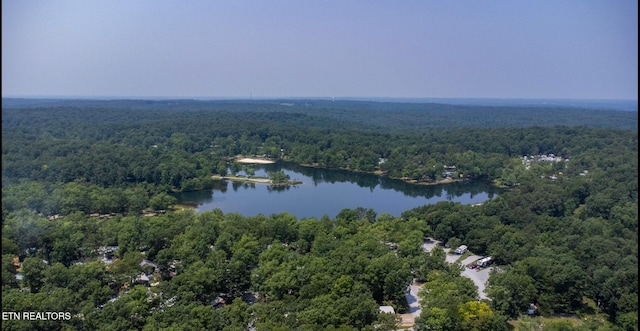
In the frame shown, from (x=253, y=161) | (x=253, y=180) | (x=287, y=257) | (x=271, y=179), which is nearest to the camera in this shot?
(x=287, y=257)

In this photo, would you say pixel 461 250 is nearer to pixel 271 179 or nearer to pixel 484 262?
pixel 484 262

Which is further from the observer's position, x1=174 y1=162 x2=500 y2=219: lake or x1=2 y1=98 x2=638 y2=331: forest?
x1=174 y1=162 x2=500 y2=219: lake

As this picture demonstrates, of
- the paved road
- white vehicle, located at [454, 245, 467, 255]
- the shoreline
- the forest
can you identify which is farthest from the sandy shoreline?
white vehicle, located at [454, 245, 467, 255]

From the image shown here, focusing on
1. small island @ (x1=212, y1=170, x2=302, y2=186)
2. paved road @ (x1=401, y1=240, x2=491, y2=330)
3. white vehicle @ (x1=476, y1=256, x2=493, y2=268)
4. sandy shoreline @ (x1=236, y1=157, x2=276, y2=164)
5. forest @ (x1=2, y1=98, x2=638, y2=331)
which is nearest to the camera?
forest @ (x1=2, y1=98, x2=638, y2=331)

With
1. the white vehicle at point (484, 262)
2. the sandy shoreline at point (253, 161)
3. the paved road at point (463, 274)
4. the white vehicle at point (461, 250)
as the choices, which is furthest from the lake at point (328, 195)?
the white vehicle at point (484, 262)

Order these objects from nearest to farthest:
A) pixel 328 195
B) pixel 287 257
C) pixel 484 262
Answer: pixel 287 257 < pixel 484 262 < pixel 328 195

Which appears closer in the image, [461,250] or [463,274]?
[463,274]

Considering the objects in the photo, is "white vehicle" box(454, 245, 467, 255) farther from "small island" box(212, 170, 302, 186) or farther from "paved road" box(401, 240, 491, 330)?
"small island" box(212, 170, 302, 186)

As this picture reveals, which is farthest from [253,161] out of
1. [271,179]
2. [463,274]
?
[463,274]

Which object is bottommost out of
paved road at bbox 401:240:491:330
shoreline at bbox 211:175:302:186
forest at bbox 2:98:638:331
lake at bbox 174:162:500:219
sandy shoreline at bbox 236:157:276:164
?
lake at bbox 174:162:500:219

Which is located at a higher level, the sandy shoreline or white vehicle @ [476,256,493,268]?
white vehicle @ [476,256,493,268]
